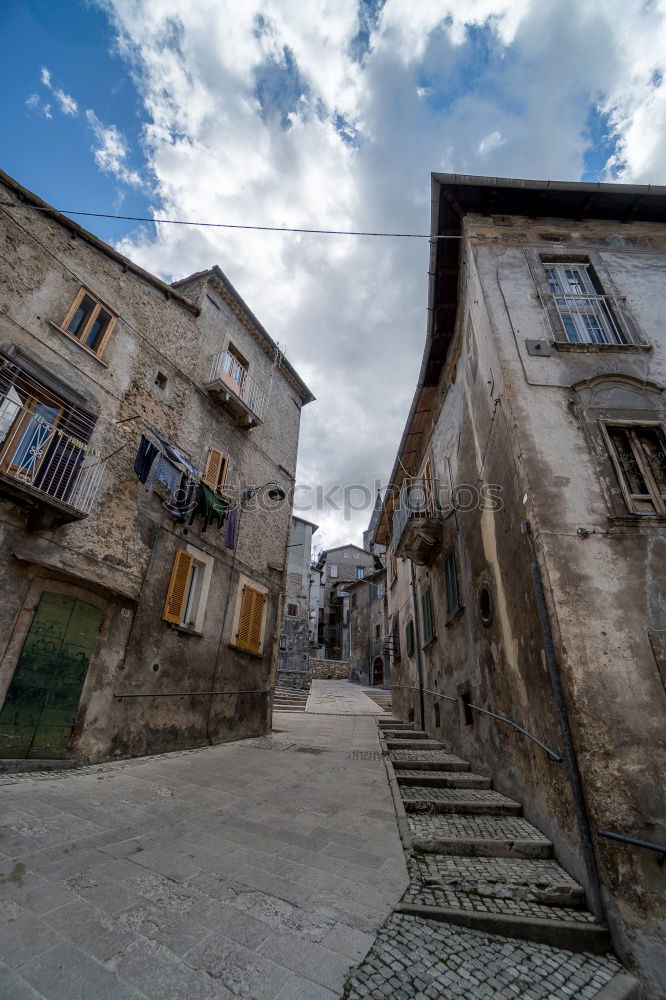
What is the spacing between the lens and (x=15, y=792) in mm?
4977

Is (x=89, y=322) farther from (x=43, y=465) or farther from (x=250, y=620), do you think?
(x=250, y=620)

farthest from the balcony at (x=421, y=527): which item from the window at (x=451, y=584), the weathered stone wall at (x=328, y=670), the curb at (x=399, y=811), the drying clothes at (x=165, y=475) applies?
the weathered stone wall at (x=328, y=670)

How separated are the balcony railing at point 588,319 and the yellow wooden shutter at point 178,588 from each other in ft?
27.3

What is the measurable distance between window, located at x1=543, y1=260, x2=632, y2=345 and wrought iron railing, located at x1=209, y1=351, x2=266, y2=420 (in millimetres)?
8037

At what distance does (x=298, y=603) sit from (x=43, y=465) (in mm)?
29633

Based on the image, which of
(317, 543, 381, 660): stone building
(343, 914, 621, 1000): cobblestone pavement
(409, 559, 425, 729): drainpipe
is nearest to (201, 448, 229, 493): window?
(409, 559, 425, 729): drainpipe

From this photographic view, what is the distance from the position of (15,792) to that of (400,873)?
15.0 feet

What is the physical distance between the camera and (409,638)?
13.4 meters

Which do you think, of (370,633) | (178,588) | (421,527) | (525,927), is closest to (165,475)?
(178,588)

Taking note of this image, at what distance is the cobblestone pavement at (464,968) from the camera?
8.03 ft

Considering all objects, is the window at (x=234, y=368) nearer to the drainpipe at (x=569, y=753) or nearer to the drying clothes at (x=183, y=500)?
the drying clothes at (x=183, y=500)

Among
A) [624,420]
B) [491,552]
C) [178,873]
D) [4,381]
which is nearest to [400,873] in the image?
[178,873]

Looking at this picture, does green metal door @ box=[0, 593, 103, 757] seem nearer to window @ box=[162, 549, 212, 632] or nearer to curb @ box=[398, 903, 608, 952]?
window @ box=[162, 549, 212, 632]

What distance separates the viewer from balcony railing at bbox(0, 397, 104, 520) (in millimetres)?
6569
